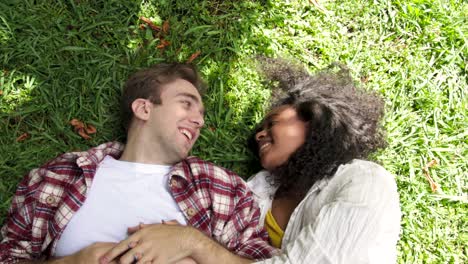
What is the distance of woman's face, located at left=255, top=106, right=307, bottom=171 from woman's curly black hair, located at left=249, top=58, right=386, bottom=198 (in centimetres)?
4

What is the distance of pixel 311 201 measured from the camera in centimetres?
337

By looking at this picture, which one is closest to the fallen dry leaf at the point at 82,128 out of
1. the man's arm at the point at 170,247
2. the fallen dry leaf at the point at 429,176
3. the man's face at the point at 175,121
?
the man's face at the point at 175,121

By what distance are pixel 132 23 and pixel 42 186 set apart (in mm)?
1622

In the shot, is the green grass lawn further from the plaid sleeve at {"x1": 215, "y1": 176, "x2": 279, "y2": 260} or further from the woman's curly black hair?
the plaid sleeve at {"x1": 215, "y1": 176, "x2": 279, "y2": 260}

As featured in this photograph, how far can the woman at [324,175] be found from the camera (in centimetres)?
289

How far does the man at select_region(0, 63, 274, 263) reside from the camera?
3.14 metres

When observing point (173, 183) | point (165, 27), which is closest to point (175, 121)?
point (173, 183)

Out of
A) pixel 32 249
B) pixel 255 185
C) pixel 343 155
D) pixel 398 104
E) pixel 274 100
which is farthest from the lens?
pixel 398 104

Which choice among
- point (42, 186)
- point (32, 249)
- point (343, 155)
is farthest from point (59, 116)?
point (343, 155)

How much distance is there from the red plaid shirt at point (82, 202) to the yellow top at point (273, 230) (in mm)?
115

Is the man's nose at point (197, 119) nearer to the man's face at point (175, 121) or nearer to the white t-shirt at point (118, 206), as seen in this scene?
the man's face at point (175, 121)

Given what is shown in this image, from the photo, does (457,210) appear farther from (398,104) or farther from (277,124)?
(277,124)

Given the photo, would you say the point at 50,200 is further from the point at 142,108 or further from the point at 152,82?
the point at 152,82

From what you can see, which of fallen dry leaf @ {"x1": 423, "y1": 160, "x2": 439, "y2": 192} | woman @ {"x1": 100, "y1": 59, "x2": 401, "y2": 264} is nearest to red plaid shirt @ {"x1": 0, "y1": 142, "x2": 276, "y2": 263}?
woman @ {"x1": 100, "y1": 59, "x2": 401, "y2": 264}
